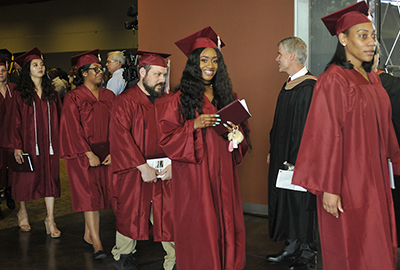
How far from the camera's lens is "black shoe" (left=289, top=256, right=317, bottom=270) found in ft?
10.4

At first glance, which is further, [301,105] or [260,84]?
[260,84]

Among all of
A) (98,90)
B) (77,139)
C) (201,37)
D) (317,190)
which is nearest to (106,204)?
(77,139)

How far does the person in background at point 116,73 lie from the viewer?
485cm

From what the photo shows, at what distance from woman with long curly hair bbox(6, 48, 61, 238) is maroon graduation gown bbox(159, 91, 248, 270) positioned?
212cm

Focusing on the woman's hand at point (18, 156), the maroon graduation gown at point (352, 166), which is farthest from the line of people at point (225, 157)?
the woman's hand at point (18, 156)

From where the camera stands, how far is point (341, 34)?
2205 millimetres

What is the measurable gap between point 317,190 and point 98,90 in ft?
7.85

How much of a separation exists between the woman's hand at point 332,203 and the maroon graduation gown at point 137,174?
4.30 feet

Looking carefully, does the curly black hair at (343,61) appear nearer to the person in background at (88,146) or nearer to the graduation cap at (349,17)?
the graduation cap at (349,17)

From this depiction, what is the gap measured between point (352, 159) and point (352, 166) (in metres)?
0.04

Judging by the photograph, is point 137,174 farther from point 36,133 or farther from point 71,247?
point 36,133

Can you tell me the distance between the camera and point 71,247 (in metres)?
3.83

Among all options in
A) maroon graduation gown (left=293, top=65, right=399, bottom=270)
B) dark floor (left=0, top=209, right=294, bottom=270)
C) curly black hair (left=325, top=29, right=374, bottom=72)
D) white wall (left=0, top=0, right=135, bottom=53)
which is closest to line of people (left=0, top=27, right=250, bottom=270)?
dark floor (left=0, top=209, right=294, bottom=270)

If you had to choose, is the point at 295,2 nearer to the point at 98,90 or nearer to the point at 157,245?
the point at 98,90
